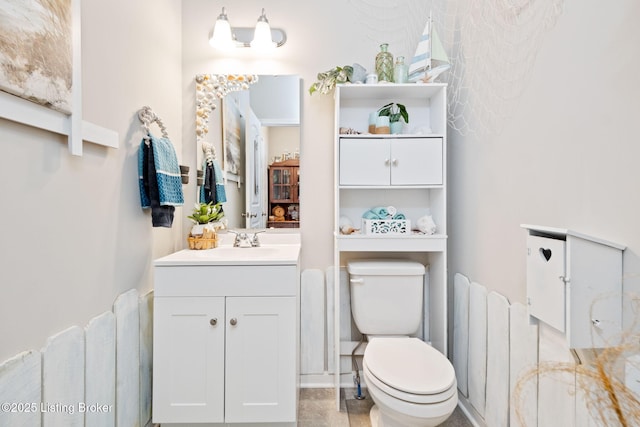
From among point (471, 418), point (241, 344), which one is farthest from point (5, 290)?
point (471, 418)

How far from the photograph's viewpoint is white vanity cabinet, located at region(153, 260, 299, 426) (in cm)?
147

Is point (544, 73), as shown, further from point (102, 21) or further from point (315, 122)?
point (102, 21)

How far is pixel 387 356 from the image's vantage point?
1.52 m

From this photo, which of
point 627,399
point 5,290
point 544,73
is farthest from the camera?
point 544,73

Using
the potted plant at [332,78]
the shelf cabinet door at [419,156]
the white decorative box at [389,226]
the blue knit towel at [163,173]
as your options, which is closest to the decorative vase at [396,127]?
the shelf cabinet door at [419,156]

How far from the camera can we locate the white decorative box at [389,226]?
→ 182cm

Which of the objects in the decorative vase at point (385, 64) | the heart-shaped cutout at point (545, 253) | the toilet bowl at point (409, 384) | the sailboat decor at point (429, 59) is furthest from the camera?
the decorative vase at point (385, 64)

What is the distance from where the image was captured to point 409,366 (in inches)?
58.1

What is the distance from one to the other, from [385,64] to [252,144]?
36.4 inches

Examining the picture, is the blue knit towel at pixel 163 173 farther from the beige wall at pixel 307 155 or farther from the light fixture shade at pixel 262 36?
the light fixture shade at pixel 262 36

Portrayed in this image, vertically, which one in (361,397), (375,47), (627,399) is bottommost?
(361,397)

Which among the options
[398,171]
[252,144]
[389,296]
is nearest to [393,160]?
[398,171]

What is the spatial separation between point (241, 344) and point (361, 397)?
0.89 metres

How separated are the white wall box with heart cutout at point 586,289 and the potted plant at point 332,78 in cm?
130
